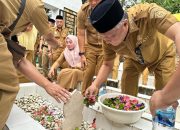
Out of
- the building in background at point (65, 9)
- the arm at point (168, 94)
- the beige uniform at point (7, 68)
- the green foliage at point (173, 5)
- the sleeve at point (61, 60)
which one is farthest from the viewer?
the building in background at point (65, 9)

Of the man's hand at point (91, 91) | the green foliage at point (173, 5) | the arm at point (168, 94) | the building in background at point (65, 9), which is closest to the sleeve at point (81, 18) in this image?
the man's hand at point (91, 91)

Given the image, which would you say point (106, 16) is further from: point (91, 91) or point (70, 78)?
point (70, 78)

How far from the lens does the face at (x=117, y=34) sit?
6.90ft

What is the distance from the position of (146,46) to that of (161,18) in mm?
487

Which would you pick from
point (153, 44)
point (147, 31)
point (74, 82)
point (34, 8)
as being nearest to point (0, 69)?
point (34, 8)

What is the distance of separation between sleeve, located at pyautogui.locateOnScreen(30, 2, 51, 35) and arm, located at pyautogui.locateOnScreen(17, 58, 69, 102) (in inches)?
14.2

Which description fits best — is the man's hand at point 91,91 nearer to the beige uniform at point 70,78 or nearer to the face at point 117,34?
the face at point 117,34

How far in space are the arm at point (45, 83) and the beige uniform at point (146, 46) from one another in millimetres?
685

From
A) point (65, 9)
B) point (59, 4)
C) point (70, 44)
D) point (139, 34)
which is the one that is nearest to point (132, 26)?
point (139, 34)

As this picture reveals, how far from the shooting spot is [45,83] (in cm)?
229

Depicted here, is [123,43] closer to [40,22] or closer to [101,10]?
[101,10]

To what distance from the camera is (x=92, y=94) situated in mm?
2701

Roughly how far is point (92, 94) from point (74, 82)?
66.8 inches

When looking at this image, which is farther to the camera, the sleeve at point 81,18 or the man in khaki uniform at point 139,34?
the sleeve at point 81,18
